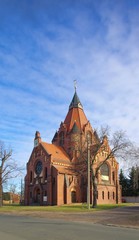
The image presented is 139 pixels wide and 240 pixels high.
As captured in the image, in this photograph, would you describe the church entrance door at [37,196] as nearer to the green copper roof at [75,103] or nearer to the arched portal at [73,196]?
the arched portal at [73,196]

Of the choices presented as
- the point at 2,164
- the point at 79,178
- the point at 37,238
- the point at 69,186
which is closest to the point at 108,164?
the point at 79,178

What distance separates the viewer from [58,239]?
10.7 m

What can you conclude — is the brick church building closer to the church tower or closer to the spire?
the church tower

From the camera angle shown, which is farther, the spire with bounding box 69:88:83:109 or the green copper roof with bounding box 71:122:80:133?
the spire with bounding box 69:88:83:109

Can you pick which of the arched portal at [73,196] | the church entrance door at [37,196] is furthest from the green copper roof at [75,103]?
the church entrance door at [37,196]

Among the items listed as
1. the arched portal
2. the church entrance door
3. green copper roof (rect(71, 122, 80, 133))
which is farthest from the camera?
green copper roof (rect(71, 122, 80, 133))

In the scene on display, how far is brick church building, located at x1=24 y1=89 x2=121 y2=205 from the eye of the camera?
5125 cm

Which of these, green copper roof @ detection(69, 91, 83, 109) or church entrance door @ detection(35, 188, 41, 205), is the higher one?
green copper roof @ detection(69, 91, 83, 109)

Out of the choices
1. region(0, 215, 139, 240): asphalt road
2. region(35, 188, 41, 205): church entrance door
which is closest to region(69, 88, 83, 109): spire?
region(35, 188, 41, 205): church entrance door

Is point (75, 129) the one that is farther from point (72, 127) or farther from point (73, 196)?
point (73, 196)

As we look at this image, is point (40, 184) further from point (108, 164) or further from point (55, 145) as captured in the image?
point (108, 164)

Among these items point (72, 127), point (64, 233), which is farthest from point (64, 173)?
point (64, 233)

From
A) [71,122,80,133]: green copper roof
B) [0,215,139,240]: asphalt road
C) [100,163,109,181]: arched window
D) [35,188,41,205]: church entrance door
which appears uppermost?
[71,122,80,133]: green copper roof

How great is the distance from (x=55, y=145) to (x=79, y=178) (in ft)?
33.6
